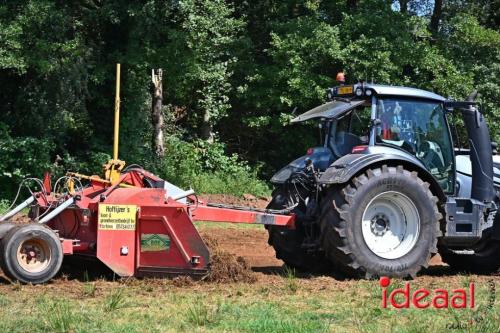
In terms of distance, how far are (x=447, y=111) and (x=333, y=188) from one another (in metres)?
1.95

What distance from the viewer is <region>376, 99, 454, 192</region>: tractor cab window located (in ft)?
29.1

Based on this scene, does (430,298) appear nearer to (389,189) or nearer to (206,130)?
(389,189)

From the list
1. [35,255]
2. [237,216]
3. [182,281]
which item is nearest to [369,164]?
[237,216]

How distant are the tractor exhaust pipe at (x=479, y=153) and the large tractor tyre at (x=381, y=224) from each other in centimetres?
87

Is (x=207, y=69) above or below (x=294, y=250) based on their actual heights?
above

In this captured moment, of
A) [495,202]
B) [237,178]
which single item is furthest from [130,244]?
[237,178]

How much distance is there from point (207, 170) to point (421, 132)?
1337cm

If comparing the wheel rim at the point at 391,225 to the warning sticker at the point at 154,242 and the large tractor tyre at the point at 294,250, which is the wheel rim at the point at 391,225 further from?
the warning sticker at the point at 154,242

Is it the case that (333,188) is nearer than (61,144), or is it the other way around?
(333,188)

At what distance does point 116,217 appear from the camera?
7840mm

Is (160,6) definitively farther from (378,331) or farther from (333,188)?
(378,331)

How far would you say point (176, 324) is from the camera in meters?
5.73

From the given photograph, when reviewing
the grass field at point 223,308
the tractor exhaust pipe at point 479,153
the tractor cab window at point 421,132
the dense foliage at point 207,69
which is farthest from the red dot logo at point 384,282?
the dense foliage at point 207,69

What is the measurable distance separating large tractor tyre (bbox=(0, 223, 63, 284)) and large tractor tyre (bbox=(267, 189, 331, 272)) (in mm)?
2766
